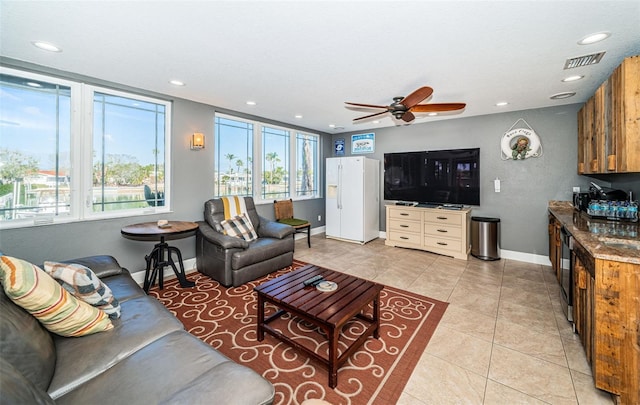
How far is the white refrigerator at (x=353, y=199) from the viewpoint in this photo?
5.38 meters

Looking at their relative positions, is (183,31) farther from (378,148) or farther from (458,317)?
(378,148)

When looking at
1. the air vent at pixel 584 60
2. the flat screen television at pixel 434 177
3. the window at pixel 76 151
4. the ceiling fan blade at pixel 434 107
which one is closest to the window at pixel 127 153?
the window at pixel 76 151

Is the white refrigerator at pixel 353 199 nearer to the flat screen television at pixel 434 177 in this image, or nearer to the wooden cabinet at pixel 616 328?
the flat screen television at pixel 434 177

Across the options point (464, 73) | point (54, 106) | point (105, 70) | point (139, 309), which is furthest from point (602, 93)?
point (54, 106)

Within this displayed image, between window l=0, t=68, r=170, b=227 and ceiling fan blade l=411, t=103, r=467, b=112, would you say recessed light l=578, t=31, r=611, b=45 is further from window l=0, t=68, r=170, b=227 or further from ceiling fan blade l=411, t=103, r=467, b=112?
window l=0, t=68, r=170, b=227

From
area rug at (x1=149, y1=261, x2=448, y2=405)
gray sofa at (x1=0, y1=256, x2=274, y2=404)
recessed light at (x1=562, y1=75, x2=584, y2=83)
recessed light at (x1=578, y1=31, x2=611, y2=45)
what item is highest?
recessed light at (x1=562, y1=75, x2=584, y2=83)

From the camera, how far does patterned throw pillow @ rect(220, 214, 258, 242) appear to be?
146 inches

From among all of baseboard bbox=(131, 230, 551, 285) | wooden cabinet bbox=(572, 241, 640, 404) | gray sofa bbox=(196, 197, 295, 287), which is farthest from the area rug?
wooden cabinet bbox=(572, 241, 640, 404)

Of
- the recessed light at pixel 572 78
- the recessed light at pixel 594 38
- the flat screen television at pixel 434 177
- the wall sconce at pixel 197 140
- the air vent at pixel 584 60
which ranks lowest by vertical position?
the flat screen television at pixel 434 177

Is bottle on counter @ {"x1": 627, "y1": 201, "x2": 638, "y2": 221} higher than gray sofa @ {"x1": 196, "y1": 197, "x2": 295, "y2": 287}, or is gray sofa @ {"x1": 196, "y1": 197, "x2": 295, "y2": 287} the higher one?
bottle on counter @ {"x1": 627, "y1": 201, "x2": 638, "y2": 221}

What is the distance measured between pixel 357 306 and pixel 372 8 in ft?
6.76

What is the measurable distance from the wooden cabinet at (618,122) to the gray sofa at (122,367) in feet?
10.2

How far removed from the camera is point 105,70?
9.06 feet

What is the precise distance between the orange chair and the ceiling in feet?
7.58
